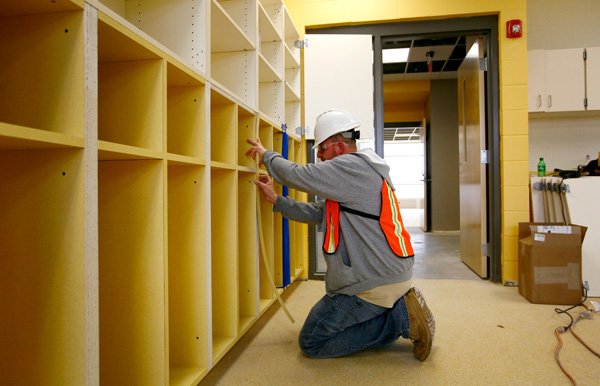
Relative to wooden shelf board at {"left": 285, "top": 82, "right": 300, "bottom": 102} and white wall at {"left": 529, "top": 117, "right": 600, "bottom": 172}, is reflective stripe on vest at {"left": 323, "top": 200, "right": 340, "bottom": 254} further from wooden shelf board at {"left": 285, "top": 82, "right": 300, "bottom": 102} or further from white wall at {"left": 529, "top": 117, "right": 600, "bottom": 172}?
white wall at {"left": 529, "top": 117, "right": 600, "bottom": 172}

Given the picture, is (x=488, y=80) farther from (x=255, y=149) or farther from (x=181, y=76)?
(x=181, y=76)

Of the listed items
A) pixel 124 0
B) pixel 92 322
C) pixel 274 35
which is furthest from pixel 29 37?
pixel 274 35

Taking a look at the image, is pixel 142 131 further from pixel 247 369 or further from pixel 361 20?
pixel 361 20

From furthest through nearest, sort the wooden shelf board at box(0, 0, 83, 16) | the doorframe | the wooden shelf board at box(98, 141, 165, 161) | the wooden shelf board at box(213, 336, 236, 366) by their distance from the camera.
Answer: the doorframe → the wooden shelf board at box(213, 336, 236, 366) → the wooden shelf board at box(98, 141, 165, 161) → the wooden shelf board at box(0, 0, 83, 16)

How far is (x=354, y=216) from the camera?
1.87 m

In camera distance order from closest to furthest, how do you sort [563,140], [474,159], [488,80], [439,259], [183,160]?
[183,160], [488,80], [474,159], [563,140], [439,259]

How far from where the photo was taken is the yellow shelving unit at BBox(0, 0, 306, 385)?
91cm

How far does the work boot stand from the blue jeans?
3 cm

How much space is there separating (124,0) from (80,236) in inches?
48.4

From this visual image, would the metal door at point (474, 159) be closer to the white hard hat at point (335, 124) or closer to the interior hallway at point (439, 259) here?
the interior hallway at point (439, 259)

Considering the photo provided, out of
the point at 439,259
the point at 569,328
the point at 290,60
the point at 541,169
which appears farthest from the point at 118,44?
the point at 439,259

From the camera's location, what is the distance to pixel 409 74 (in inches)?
283

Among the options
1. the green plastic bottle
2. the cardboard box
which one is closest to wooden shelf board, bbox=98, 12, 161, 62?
the cardboard box

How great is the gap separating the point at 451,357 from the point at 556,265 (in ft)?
4.48
